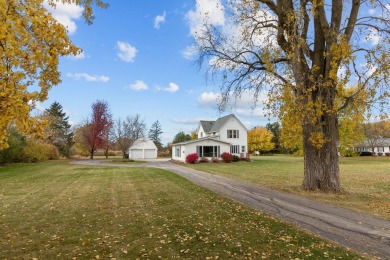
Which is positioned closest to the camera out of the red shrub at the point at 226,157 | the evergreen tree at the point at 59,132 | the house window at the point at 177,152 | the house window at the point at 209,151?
the red shrub at the point at 226,157

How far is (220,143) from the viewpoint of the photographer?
126 ft

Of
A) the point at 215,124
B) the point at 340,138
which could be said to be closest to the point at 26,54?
the point at 340,138

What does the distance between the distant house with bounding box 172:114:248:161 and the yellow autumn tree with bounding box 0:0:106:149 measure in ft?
104

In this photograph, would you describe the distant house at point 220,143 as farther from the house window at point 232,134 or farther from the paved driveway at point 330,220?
the paved driveway at point 330,220

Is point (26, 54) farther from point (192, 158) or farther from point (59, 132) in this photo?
point (59, 132)

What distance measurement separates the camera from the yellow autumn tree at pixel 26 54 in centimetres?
405

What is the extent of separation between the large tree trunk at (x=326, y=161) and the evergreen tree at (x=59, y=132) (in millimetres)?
40289

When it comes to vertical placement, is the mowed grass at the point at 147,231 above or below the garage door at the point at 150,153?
below

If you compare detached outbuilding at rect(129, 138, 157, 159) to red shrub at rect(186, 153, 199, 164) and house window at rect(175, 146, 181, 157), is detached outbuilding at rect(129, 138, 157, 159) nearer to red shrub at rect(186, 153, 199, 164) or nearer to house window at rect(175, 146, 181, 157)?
house window at rect(175, 146, 181, 157)

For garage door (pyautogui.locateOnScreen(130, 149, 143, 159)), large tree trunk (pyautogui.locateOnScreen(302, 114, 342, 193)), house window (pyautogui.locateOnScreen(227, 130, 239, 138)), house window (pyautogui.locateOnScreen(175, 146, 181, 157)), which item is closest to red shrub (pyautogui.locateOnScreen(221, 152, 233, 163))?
house window (pyautogui.locateOnScreen(227, 130, 239, 138))

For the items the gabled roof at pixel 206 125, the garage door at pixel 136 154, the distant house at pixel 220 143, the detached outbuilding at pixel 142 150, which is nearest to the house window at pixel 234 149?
the distant house at pixel 220 143

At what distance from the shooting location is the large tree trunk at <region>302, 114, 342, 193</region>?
1241cm

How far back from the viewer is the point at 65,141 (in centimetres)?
5000

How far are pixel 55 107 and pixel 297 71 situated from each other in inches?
2332
